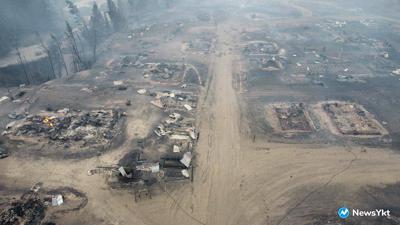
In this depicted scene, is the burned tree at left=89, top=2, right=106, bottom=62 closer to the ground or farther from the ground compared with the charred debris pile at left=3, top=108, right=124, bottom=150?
farther from the ground

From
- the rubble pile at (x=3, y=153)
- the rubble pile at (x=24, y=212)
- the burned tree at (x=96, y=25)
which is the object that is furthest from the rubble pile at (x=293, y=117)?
the burned tree at (x=96, y=25)

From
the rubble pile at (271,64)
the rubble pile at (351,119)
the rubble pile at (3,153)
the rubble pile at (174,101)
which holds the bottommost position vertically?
the rubble pile at (351,119)

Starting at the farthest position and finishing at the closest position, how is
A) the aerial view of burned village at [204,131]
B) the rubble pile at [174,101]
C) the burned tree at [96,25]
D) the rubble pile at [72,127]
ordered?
the burned tree at [96,25], the rubble pile at [174,101], the rubble pile at [72,127], the aerial view of burned village at [204,131]

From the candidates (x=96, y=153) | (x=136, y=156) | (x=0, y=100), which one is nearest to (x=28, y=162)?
(x=96, y=153)

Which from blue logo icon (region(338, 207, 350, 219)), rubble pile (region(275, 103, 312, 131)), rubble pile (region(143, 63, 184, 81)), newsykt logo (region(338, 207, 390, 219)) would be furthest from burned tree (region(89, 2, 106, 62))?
newsykt logo (region(338, 207, 390, 219))

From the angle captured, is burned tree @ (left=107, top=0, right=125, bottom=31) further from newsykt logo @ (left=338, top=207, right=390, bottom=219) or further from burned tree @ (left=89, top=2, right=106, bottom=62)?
newsykt logo @ (left=338, top=207, right=390, bottom=219)

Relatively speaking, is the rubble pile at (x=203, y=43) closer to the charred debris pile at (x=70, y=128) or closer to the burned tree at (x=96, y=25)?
the burned tree at (x=96, y=25)
